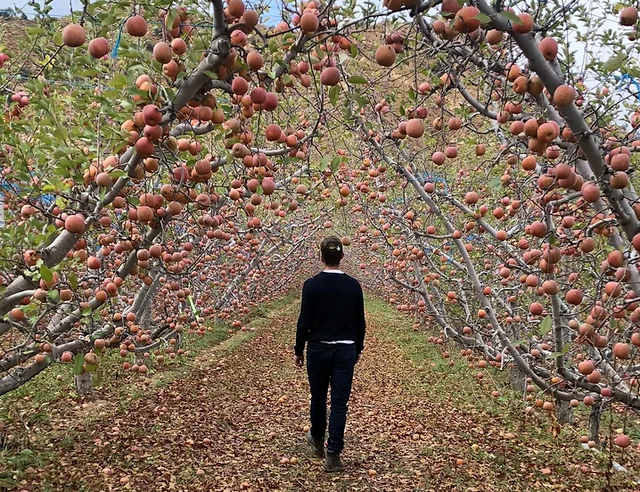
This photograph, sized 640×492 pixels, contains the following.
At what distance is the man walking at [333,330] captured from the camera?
469 centimetres

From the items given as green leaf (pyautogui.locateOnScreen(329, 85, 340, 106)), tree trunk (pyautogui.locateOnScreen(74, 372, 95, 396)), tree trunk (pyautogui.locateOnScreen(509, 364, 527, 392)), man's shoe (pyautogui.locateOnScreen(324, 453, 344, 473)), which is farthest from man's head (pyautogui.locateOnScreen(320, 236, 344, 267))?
tree trunk (pyautogui.locateOnScreen(509, 364, 527, 392))

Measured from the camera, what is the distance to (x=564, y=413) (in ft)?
24.3

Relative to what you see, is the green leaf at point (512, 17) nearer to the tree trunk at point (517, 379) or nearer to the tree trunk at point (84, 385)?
the tree trunk at point (84, 385)

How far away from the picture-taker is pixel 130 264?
3480 mm

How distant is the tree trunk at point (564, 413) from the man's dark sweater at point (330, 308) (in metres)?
4.42

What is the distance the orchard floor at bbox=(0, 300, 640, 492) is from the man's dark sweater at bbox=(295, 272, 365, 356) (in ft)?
4.91

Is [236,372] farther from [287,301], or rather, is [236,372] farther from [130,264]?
[287,301]

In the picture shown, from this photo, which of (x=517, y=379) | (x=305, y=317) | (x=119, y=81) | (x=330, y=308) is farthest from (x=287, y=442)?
(x=517, y=379)

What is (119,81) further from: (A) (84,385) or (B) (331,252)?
(A) (84,385)

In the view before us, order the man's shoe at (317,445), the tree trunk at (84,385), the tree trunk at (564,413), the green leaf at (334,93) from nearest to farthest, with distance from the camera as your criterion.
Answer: the green leaf at (334,93), the man's shoe at (317,445), the tree trunk at (564,413), the tree trunk at (84,385)

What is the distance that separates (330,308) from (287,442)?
2310mm

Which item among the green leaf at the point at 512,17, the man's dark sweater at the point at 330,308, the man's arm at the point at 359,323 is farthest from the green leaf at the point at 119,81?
the man's arm at the point at 359,323

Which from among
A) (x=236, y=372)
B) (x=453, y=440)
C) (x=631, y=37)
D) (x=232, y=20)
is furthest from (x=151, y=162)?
(x=236, y=372)

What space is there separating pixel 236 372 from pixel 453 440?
467 centimetres
